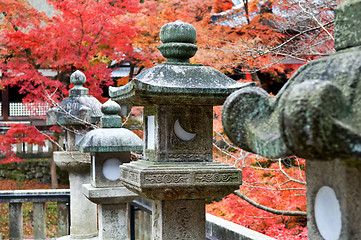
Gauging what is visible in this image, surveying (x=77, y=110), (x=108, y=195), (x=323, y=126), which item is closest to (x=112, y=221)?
(x=108, y=195)

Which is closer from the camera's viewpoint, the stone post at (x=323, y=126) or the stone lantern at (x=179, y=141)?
the stone post at (x=323, y=126)

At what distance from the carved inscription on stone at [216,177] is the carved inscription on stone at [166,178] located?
11cm

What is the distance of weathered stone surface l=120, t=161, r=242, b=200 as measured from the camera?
12.0 feet

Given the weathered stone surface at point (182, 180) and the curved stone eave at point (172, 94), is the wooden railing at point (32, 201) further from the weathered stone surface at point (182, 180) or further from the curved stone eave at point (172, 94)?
the curved stone eave at point (172, 94)

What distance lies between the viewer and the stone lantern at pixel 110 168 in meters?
5.74

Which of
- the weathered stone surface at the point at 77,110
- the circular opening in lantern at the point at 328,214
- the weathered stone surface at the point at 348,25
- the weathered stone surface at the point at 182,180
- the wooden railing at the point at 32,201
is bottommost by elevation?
the wooden railing at the point at 32,201

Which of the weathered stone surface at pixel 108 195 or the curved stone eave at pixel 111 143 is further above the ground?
the curved stone eave at pixel 111 143

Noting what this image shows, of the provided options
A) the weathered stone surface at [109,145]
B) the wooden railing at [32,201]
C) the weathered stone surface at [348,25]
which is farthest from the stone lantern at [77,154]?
the weathered stone surface at [348,25]

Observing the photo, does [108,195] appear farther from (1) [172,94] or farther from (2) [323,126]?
(2) [323,126]

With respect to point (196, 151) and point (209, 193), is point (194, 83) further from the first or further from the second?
point (209, 193)

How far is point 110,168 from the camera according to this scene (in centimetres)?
598

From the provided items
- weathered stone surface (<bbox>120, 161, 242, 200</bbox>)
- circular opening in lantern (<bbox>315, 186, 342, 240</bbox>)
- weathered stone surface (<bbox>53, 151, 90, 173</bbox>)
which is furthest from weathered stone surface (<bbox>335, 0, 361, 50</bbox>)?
weathered stone surface (<bbox>53, 151, 90, 173</bbox>)

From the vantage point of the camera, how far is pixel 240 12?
12.0 metres

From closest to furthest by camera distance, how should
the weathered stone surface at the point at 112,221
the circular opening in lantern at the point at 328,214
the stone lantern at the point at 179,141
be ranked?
1. the circular opening in lantern at the point at 328,214
2. the stone lantern at the point at 179,141
3. the weathered stone surface at the point at 112,221
